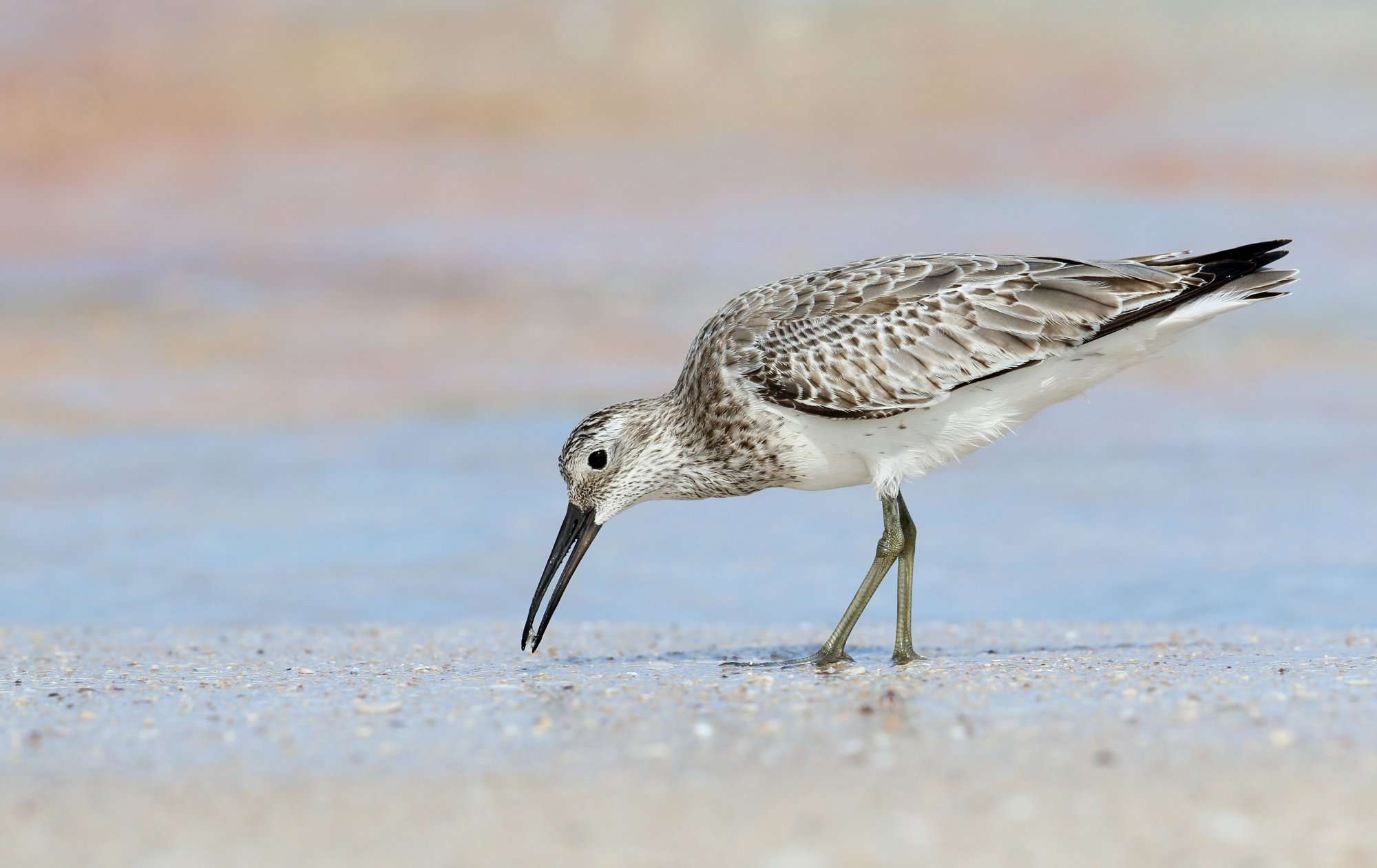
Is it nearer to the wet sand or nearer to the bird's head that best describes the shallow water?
the bird's head

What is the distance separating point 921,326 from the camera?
26.2 feet

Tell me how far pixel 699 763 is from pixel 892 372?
2924 mm

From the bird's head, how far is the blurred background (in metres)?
1.25

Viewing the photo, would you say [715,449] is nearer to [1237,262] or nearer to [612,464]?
[612,464]

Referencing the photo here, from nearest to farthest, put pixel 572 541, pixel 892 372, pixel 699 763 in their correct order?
pixel 699 763
pixel 892 372
pixel 572 541

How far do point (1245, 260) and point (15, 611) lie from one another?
7574mm

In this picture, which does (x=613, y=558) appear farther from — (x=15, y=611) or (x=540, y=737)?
(x=540, y=737)

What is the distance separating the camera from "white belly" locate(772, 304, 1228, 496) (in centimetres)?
790

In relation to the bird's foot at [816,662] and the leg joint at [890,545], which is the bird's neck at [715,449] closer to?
the leg joint at [890,545]

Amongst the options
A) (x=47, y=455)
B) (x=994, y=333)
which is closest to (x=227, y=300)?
(x=47, y=455)

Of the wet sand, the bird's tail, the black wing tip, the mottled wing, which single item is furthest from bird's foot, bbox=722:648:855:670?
the black wing tip

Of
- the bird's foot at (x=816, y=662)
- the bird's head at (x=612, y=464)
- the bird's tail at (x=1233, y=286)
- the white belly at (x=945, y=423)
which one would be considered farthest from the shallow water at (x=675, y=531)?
Result: the bird's tail at (x=1233, y=286)

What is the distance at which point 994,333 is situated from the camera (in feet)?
25.9

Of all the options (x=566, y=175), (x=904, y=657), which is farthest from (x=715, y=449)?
(x=566, y=175)
